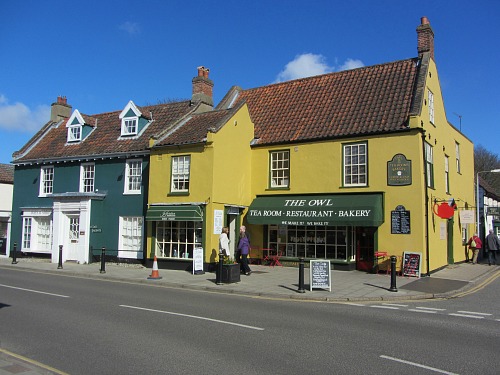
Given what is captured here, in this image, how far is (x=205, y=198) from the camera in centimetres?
1903

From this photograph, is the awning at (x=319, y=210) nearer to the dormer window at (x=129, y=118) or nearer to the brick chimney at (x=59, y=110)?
the dormer window at (x=129, y=118)

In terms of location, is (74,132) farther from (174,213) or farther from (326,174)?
(326,174)

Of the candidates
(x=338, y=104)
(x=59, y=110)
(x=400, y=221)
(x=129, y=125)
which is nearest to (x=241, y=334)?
(x=400, y=221)

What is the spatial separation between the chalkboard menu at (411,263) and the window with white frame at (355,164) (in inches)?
141

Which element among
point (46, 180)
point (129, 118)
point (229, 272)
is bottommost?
point (229, 272)

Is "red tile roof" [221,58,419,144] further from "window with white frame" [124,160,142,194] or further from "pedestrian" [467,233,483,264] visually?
"pedestrian" [467,233,483,264]

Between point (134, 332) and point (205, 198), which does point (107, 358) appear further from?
point (205, 198)

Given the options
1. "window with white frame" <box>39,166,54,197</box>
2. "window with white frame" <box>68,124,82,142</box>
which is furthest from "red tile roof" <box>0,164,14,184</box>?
"window with white frame" <box>68,124,82,142</box>

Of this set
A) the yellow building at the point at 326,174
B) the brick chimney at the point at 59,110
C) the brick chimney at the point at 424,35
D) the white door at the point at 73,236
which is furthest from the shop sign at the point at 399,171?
the brick chimney at the point at 59,110

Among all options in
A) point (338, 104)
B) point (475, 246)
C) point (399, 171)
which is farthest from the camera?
point (475, 246)

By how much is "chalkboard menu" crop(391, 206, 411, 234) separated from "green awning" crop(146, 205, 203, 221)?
26.5 feet

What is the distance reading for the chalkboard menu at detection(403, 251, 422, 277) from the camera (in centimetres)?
1734

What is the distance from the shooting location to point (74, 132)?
25.9 meters

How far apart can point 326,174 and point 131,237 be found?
33.4ft
